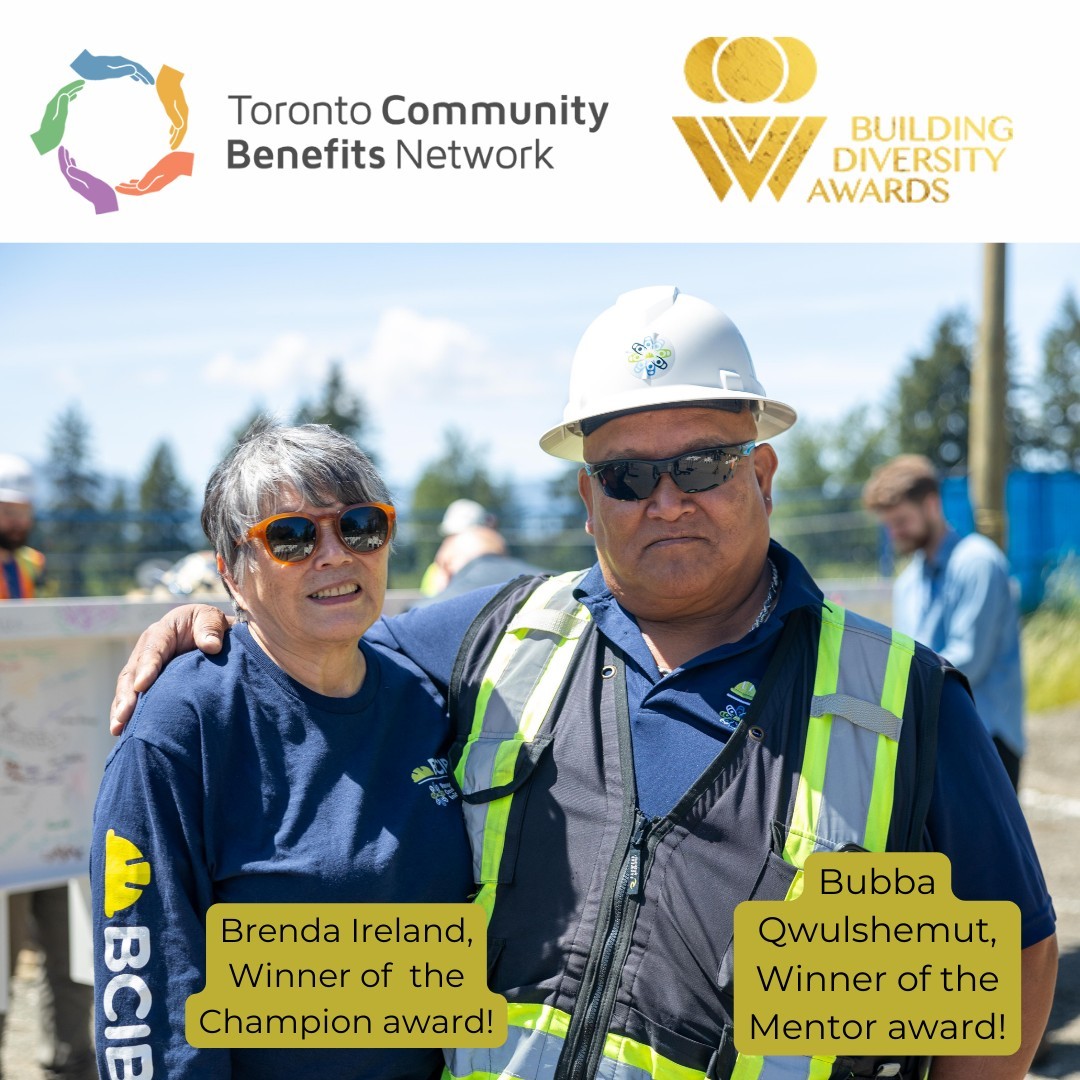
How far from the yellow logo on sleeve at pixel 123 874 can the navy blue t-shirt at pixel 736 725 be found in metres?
0.76

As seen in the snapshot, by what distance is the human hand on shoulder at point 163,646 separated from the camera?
230cm

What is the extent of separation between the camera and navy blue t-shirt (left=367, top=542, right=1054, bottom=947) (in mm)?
2309

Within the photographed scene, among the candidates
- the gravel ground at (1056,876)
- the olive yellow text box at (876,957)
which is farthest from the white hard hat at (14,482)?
the olive yellow text box at (876,957)

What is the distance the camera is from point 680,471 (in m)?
2.59

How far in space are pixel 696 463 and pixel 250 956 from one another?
4.24ft

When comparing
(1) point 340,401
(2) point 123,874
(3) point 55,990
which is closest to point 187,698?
(2) point 123,874
